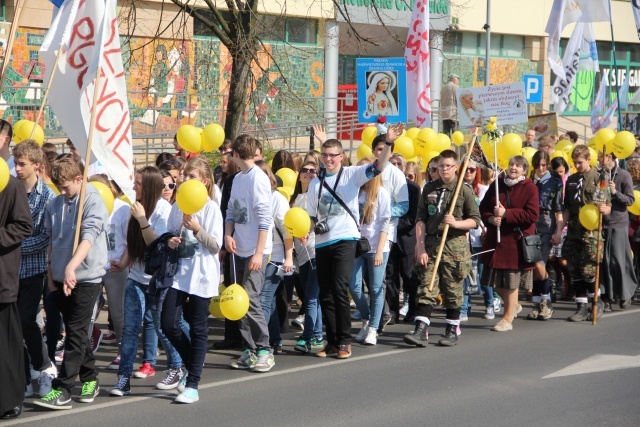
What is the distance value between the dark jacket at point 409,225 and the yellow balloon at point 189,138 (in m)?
2.43

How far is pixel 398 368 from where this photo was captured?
870cm

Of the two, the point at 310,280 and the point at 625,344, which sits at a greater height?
the point at 310,280

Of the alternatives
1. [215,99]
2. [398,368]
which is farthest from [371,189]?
[215,99]

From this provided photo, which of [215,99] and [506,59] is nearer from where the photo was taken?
[215,99]

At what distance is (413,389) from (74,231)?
2.88 meters

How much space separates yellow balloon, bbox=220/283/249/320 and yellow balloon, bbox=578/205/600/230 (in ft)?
15.6

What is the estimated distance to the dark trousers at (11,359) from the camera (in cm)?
672

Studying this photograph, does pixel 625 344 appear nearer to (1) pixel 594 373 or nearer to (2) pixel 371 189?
(1) pixel 594 373

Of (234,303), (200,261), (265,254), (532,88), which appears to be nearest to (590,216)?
(265,254)

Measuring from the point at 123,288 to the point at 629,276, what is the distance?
19.5 ft

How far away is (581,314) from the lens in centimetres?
1108

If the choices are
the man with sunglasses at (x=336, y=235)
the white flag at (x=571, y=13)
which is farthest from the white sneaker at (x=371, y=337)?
the white flag at (x=571, y=13)

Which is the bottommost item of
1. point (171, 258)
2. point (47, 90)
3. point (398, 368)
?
point (398, 368)

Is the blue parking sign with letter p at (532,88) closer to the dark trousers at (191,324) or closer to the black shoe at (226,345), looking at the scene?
the black shoe at (226,345)
